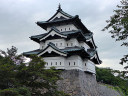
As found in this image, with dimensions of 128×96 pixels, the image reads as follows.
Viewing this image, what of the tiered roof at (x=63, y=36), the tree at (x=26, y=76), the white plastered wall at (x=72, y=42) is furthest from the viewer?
the white plastered wall at (x=72, y=42)

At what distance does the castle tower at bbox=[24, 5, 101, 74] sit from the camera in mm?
13039

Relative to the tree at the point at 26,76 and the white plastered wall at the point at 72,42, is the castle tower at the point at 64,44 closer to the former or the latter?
the white plastered wall at the point at 72,42

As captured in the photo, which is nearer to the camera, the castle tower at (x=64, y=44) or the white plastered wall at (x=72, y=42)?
the castle tower at (x=64, y=44)

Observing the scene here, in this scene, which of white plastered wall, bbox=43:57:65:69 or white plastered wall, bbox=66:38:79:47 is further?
white plastered wall, bbox=66:38:79:47

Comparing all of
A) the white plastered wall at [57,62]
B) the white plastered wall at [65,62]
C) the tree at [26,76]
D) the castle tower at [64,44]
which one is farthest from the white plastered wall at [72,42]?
the tree at [26,76]

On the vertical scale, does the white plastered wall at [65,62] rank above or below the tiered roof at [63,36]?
below

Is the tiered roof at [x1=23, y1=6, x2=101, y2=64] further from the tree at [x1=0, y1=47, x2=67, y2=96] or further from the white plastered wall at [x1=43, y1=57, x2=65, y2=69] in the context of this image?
the tree at [x1=0, y1=47, x2=67, y2=96]

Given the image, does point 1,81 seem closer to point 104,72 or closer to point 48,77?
point 48,77

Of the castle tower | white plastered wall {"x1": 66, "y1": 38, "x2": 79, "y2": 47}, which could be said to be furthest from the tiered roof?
white plastered wall {"x1": 66, "y1": 38, "x2": 79, "y2": 47}

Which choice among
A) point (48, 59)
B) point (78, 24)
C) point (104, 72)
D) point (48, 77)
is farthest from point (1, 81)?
point (104, 72)

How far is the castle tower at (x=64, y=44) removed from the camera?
1304cm

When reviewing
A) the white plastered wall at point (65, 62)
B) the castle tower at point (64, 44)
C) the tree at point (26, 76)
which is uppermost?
the castle tower at point (64, 44)

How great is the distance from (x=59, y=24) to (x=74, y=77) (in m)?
6.53

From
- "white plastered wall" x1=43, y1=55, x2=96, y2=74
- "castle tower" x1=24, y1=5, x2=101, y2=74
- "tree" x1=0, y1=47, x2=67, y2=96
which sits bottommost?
"tree" x1=0, y1=47, x2=67, y2=96
